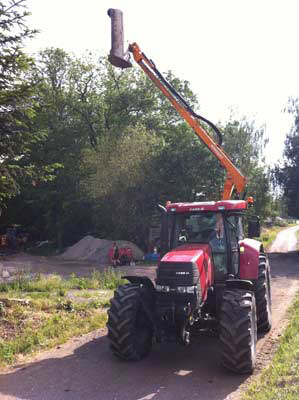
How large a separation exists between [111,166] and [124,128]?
562cm

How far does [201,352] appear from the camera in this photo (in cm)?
843

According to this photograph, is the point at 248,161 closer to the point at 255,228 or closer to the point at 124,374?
the point at 255,228

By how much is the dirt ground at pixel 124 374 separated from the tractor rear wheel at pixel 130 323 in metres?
0.22

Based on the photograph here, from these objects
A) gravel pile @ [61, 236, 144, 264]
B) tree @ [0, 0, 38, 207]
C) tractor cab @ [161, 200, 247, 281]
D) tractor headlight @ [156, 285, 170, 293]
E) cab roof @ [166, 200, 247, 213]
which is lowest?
gravel pile @ [61, 236, 144, 264]

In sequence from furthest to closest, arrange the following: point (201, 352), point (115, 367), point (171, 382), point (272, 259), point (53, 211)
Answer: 1. point (53, 211)
2. point (272, 259)
3. point (201, 352)
4. point (115, 367)
5. point (171, 382)

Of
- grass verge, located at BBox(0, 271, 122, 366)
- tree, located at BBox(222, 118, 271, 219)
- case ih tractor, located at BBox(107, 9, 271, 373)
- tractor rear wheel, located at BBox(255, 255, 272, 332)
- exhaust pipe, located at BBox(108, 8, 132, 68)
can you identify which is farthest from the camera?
tree, located at BBox(222, 118, 271, 219)

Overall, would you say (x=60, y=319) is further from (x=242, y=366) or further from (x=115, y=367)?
(x=242, y=366)

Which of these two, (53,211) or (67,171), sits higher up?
(67,171)

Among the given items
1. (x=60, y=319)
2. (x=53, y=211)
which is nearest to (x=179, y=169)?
(x=53, y=211)

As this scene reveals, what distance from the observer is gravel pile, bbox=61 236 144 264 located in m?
28.4

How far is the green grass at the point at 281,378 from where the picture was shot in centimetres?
579

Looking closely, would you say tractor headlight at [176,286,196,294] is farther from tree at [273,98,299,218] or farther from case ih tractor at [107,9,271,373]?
tree at [273,98,299,218]

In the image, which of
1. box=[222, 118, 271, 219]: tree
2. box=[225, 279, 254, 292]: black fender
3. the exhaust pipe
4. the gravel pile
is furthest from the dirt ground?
box=[222, 118, 271, 219]: tree

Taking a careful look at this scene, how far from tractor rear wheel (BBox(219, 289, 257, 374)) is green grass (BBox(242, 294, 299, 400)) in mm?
331
